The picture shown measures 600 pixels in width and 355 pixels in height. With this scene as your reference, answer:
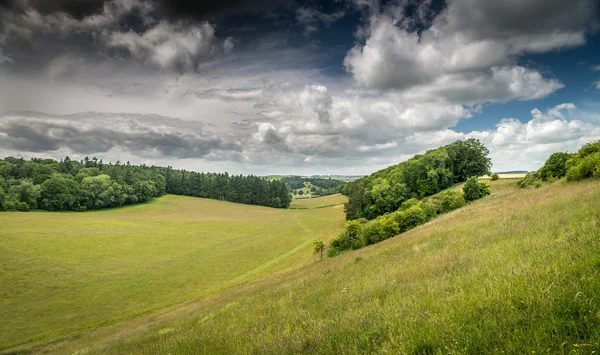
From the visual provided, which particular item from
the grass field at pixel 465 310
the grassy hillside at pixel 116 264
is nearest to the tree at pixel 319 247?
the grassy hillside at pixel 116 264

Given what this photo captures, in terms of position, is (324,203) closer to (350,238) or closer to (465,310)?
(350,238)

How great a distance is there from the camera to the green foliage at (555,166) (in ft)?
95.0

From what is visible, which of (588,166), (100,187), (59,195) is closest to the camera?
(588,166)

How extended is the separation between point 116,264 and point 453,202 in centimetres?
5727

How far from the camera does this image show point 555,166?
29.8 metres

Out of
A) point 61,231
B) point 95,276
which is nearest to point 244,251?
point 95,276

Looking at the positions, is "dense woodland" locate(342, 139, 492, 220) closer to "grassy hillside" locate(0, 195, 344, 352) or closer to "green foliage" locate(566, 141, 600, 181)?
"grassy hillside" locate(0, 195, 344, 352)

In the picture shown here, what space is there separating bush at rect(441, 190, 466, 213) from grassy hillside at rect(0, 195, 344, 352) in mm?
24043

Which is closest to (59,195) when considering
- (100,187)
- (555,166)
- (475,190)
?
(100,187)

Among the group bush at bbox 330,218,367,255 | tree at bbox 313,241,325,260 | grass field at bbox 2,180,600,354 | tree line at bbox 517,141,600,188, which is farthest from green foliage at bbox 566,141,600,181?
tree at bbox 313,241,325,260

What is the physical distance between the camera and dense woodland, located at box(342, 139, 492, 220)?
7281cm

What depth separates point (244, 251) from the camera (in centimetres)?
5775

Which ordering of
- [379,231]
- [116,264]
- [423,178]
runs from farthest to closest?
[423,178], [116,264], [379,231]

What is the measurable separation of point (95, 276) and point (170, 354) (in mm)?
44578
